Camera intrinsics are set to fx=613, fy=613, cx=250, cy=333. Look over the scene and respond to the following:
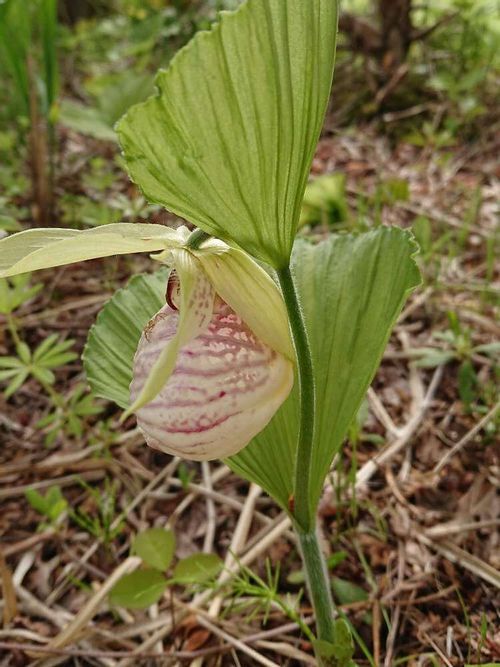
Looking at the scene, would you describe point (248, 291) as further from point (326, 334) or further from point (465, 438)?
point (465, 438)

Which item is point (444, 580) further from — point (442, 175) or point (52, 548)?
point (442, 175)

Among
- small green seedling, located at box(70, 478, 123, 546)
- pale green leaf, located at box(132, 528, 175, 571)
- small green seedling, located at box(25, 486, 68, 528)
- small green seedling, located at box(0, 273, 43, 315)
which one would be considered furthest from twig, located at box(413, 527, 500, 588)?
small green seedling, located at box(0, 273, 43, 315)

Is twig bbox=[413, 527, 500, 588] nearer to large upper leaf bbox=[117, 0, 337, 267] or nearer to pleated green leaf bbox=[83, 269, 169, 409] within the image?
pleated green leaf bbox=[83, 269, 169, 409]

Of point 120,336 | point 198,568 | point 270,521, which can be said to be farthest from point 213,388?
point 270,521

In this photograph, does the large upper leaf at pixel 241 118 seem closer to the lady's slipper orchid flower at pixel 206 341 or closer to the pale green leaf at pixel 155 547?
the lady's slipper orchid flower at pixel 206 341

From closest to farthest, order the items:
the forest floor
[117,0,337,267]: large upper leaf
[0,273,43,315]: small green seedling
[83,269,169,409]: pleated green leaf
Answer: [117,0,337,267]: large upper leaf
[83,269,169,409]: pleated green leaf
the forest floor
[0,273,43,315]: small green seedling

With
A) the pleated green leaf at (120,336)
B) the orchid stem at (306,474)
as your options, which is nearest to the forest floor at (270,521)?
the orchid stem at (306,474)
